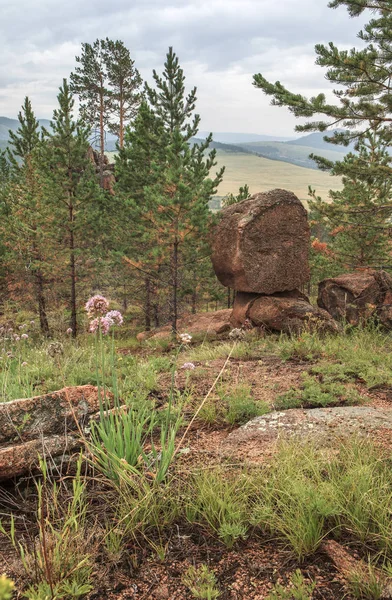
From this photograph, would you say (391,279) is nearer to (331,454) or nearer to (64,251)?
(331,454)

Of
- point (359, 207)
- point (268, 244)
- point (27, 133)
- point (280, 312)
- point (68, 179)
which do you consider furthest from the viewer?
point (27, 133)

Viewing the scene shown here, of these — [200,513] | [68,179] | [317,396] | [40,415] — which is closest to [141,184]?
[68,179]

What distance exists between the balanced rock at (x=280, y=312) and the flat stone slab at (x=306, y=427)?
21.8 feet

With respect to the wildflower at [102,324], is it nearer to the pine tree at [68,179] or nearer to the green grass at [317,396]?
the green grass at [317,396]

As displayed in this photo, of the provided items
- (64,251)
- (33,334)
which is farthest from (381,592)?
(33,334)

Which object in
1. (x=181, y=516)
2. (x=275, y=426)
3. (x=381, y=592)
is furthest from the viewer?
(x=275, y=426)

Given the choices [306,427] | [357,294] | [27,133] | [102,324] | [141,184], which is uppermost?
[27,133]

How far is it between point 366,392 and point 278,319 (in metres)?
6.38

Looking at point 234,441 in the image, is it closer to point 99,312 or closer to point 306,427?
point 306,427

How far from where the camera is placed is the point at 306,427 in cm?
323

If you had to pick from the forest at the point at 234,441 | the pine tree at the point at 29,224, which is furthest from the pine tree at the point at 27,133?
the forest at the point at 234,441

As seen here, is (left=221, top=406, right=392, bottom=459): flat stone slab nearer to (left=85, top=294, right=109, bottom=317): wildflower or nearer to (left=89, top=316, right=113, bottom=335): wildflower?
(left=89, top=316, right=113, bottom=335): wildflower

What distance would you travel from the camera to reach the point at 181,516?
2.31 m

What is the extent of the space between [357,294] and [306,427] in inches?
351
